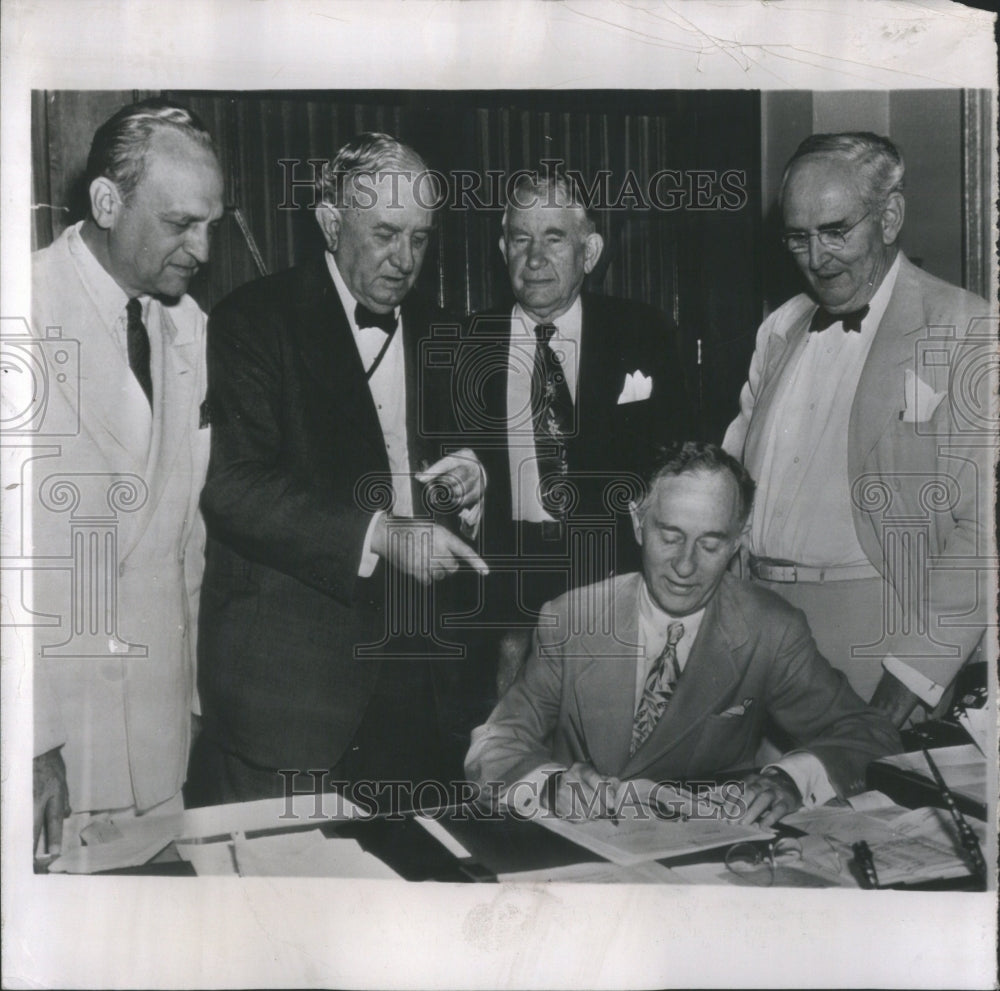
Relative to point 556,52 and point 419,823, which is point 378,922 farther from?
point 556,52

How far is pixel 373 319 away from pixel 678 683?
118 centimetres

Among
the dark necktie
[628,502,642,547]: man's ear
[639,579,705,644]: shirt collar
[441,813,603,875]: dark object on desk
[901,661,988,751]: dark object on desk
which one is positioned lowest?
[441,813,603,875]: dark object on desk

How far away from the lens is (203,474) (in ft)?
9.22

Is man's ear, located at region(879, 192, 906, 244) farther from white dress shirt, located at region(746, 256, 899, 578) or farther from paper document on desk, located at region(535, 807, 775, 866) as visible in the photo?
paper document on desk, located at region(535, 807, 775, 866)

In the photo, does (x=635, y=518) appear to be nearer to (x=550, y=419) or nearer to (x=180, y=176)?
(x=550, y=419)

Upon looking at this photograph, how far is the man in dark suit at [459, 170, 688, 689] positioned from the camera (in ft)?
9.14

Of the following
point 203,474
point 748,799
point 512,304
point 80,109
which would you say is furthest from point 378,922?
point 80,109

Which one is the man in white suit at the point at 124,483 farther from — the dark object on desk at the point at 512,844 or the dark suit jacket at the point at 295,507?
the dark object on desk at the point at 512,844

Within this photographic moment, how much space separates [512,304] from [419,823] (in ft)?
4.31

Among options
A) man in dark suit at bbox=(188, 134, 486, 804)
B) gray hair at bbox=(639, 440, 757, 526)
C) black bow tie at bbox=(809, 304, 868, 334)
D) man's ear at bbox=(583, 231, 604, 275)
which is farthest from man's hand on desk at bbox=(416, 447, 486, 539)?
black bow tie at bbox=(809, 304, 868, 334)

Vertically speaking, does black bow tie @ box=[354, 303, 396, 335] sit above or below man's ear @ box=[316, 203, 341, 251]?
Answer: below

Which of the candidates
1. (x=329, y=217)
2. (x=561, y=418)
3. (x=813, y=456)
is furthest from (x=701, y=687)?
(x=329, y=217)

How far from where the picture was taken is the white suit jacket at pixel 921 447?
278cm

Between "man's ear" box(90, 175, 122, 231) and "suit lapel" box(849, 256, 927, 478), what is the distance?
1892 millimetres
